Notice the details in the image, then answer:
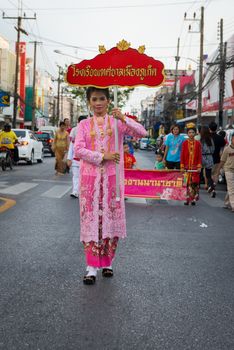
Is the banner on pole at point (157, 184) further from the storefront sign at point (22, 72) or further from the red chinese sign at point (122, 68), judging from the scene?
the storefront sign at point (22, 72)

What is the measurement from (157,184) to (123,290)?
752cm

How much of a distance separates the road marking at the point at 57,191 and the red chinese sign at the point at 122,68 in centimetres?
699

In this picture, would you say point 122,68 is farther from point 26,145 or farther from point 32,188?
point 26,145

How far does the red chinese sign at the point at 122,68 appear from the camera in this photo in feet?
16.7

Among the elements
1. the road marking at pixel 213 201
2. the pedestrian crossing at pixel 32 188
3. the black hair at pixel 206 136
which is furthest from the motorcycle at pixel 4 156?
the road marking at pixel 213 201

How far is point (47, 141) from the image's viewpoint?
35500mm

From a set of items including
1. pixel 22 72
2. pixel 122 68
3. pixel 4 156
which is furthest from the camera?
pixel 22 72

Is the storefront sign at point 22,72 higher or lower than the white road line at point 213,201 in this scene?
higher

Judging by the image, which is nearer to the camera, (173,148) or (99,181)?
(99,181)

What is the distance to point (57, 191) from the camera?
13.0 metres

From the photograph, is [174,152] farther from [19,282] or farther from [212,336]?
[212,336]

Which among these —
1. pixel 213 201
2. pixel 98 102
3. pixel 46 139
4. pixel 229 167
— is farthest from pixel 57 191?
pixel 46 139

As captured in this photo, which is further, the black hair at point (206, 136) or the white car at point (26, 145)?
the white car at point (26, 145)

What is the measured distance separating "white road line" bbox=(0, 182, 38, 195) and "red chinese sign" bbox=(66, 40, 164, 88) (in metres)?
7.46
